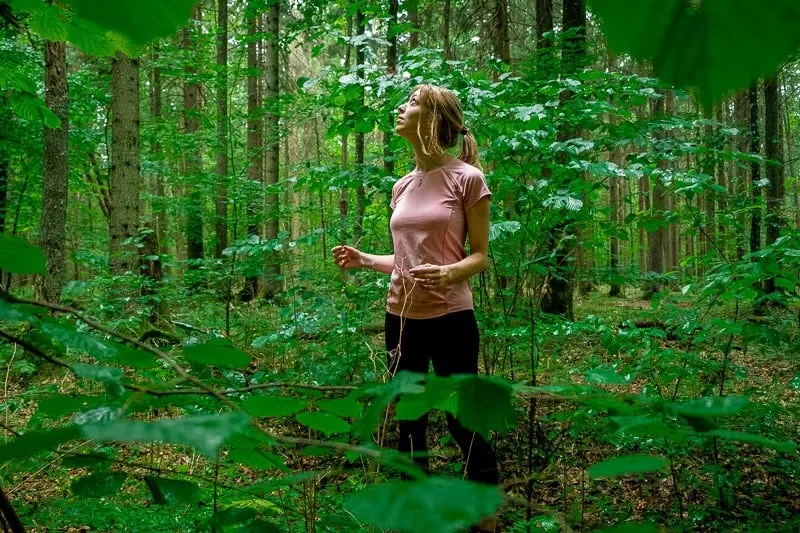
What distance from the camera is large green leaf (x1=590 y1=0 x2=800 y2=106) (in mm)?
290

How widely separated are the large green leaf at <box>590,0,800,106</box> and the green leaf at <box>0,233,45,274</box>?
747 millimetres

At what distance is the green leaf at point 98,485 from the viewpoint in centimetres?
76

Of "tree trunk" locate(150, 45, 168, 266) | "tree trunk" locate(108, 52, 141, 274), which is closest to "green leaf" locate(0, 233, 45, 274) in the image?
"tree trunk" locate(108, 52, 141, 274)

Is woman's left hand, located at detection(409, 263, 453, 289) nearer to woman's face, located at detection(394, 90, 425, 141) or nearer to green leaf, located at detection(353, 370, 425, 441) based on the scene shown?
woman's face, located at detection(394, 90, 425, 141)

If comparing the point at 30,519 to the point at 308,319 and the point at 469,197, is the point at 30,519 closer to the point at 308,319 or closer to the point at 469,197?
the point at 308,319

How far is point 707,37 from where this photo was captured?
0.31 m

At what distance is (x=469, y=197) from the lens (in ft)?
6.64

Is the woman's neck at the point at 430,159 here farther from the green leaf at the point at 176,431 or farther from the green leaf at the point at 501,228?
the green leaf at the point at 176,431

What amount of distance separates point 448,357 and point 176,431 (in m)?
1.67

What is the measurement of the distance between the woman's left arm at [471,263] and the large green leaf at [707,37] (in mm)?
1413

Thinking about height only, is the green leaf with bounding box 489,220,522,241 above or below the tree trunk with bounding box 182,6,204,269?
below

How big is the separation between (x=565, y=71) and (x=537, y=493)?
2.63 meters

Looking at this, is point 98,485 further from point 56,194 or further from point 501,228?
point 56,194

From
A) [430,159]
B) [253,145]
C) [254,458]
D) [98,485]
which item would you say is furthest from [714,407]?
[253,145]
